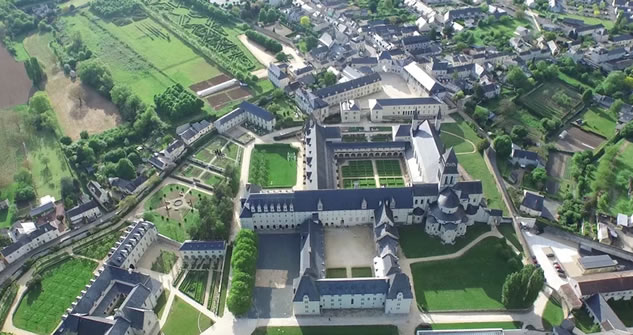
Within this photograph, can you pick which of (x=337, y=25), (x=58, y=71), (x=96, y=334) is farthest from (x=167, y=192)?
(x=337, y=25)

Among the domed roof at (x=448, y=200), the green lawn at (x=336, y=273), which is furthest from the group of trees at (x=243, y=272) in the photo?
the domed roof at (x=448, y=200)

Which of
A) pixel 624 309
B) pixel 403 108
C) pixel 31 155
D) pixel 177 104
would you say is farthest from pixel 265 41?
pixel 624 309

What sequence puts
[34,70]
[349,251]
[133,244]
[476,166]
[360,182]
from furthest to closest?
[34,70], [476,166], [360,182], [349,251], [133,244]

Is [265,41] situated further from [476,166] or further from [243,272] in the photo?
[243,272]

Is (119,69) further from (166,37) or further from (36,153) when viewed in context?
(36,153)

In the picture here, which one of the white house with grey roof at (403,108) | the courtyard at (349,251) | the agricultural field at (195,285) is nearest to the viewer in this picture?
the agricultural field at (195,285)

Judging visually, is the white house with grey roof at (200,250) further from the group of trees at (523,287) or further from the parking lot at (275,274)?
the group of trees at (523,287)

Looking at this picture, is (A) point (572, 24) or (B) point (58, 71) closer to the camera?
(B) point (58, 71)
